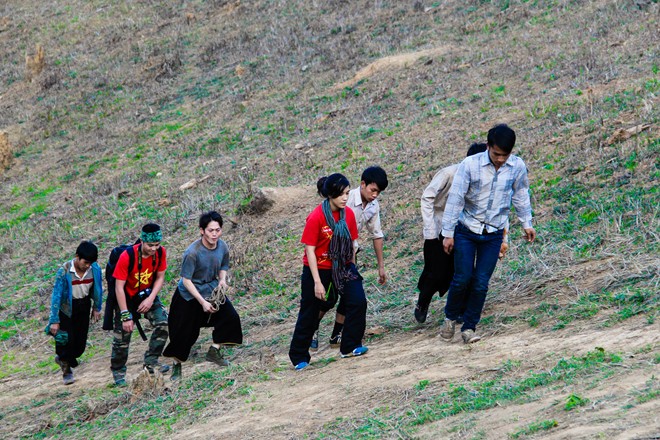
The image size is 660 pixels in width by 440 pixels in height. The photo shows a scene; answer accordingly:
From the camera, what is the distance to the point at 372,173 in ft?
22.0

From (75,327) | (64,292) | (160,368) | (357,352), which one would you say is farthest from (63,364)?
(357,352)

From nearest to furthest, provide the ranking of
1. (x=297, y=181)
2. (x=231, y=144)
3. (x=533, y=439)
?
(x=533, y=439)
(x=297, y=181)
(x=231, y=144)

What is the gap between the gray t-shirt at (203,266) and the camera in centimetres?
730

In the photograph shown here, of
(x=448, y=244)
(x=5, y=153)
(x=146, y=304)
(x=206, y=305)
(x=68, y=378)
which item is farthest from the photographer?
(x=5, y=153)

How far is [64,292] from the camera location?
8312 mm

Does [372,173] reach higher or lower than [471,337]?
higher

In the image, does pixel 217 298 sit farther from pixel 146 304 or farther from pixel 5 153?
pixel 5 153

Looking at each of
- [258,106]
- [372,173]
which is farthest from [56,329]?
[258,106]

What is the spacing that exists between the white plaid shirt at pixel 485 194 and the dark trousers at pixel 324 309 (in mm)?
876

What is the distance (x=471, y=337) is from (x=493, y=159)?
1.39 meters

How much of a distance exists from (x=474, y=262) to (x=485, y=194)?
1.90ft

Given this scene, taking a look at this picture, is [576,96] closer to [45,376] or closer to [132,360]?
[132,360]

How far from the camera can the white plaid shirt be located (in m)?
6.18

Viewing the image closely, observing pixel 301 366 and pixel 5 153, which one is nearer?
pixel 301 366
